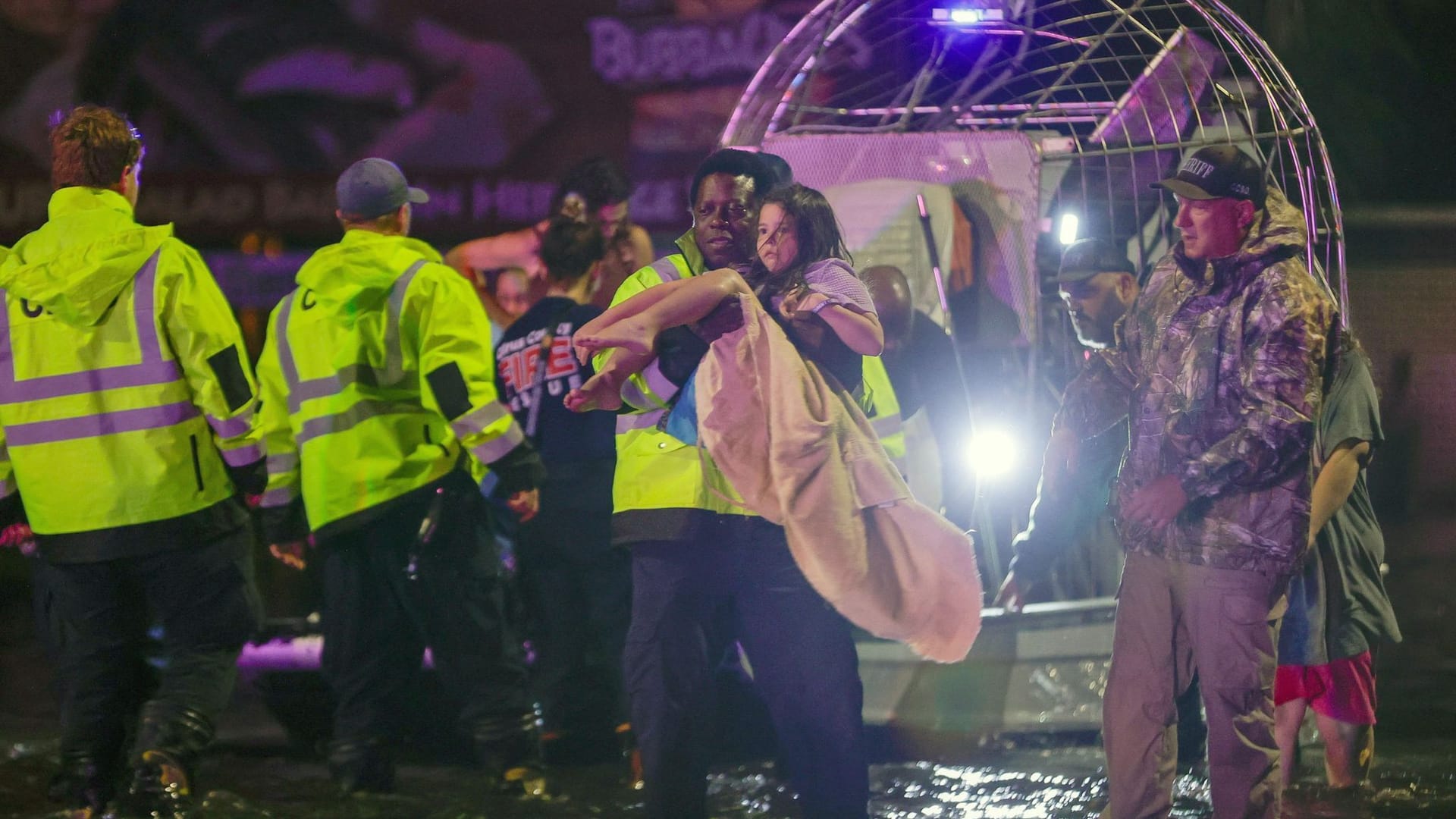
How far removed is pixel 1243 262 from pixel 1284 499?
56cm

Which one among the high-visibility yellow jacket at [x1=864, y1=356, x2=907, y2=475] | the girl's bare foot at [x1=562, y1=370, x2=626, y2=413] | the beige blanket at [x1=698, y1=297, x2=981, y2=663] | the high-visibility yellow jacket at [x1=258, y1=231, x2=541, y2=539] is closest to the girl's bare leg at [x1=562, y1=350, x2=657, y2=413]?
the girl's bare foot at [x1=562, y1=370, x2=626, y2=413]

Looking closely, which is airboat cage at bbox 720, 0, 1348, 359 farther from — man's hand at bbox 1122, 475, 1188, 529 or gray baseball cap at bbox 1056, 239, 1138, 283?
man's hand at bbox 1122, 475, 1188, 529

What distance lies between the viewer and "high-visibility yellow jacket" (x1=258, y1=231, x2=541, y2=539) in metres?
4.24

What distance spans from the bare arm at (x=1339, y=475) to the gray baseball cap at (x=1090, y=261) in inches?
36.4

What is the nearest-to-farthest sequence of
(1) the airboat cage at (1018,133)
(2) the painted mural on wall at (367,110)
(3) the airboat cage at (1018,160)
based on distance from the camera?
(3) the airboat cage at (1018,160) < (1) the airboat cage at (1018,133) < (2) the painted mural on wall at (367,110)

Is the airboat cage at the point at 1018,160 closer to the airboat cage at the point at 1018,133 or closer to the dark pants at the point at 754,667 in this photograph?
the airboat cage at the point at 1018,133

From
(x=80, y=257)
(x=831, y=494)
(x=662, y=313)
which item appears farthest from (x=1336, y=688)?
(x=80, y=257)

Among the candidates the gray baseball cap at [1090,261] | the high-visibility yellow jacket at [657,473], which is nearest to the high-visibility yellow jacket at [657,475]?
the high-visibility yellow jacket at [657,473]

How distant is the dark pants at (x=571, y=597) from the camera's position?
4734 mm

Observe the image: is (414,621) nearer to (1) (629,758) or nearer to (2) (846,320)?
(1) (629,758)

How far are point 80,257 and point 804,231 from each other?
2.02 m

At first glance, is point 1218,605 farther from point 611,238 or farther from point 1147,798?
point 611,238

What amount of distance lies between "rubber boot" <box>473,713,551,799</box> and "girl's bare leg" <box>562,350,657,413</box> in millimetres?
1436

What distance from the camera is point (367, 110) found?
7602 millimetres
